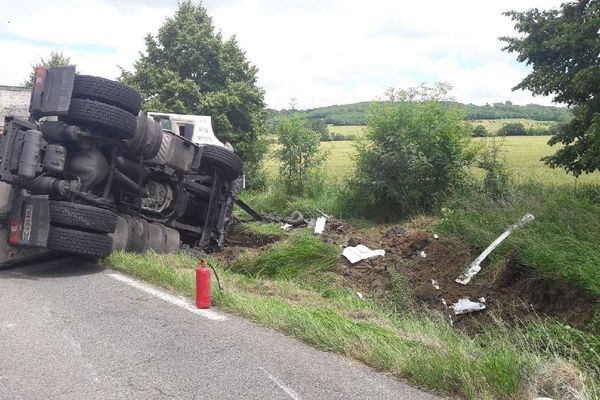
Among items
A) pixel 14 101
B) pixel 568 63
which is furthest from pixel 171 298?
pixel 568 63

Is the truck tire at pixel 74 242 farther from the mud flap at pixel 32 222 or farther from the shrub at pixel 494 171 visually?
the shrub at pixel 494 171

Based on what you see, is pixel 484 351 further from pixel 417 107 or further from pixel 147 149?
pixel 417 107

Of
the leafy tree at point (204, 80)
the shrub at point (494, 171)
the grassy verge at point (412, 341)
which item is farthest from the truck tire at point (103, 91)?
the leafy tree at point (204, 80)

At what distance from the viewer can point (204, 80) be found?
2316cm

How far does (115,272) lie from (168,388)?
3.46 metres

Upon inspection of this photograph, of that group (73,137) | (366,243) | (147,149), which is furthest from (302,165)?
(73,137)

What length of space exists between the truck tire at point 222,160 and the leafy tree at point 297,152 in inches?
245

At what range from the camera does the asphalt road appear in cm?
317

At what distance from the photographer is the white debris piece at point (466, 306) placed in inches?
266

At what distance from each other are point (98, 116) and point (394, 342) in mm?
4539

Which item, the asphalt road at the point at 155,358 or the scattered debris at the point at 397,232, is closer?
the asphalt road at the point at 155,358

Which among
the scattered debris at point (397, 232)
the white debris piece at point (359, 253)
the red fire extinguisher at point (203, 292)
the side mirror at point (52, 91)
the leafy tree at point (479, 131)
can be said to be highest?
the leafy tree at point (479, 131)

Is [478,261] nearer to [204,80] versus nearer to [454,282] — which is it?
[454,282]

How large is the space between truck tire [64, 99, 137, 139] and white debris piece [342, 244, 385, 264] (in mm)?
3760
